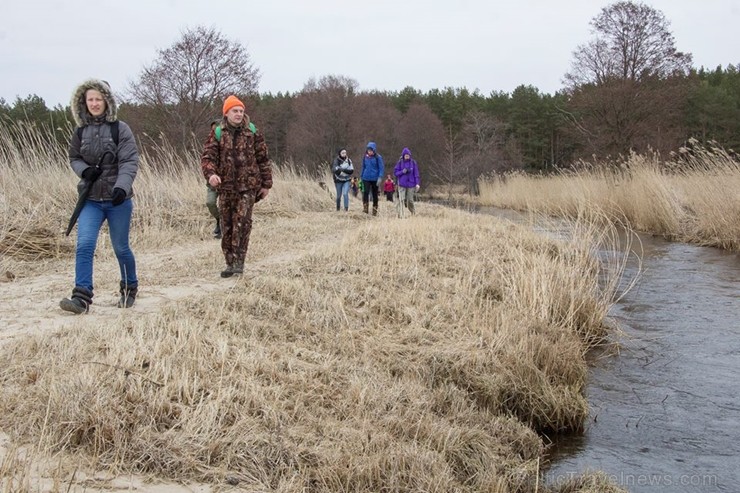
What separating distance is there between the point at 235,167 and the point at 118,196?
1.61m

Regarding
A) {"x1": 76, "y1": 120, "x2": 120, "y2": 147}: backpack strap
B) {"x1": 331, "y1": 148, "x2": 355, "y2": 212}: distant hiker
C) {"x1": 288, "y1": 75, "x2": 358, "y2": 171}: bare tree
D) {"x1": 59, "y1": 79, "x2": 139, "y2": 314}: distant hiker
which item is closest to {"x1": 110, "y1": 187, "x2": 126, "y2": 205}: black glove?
{"x1": 59, "y1": 79, "x2": 139, "y2": 314}: distant hiker

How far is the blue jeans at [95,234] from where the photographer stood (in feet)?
15.8

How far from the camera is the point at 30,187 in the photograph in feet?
30.9

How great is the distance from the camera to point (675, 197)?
1398 centimetres

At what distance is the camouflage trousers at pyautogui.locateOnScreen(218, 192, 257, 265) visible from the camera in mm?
6250

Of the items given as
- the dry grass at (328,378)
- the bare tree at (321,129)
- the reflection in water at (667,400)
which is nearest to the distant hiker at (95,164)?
the dry grass at (328,378)

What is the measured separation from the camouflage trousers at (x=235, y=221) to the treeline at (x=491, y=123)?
17.9 m

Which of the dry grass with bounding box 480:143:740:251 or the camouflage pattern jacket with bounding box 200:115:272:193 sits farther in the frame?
the dry grass with bounding box 480:143:740:251

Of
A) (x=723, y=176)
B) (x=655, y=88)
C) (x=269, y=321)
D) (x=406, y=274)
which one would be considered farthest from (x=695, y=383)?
(x=655, y=88)

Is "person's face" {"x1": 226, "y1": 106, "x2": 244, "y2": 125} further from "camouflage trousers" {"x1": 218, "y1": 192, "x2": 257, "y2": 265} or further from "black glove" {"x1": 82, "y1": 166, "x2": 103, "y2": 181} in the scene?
"black glove" {"x1": 82, "y1": 166, "x2": 103, "y2": 181}

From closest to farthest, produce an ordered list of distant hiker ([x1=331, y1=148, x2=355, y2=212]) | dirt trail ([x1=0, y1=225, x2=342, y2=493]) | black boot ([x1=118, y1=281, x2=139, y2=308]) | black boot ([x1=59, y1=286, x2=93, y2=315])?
dirt trail ([x1=0, y1=225, x2=342, y2=493])
black boot ([x1=59, y1=286, x2=93, y2=315])
black boot ([x1=118, y1=281, x2=139, y2=308])
distant hiker ([x1=331, y1=148, x2=355, y2=212])

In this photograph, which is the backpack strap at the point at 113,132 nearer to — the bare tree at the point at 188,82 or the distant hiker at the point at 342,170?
the distant hiker at the point at 342,170

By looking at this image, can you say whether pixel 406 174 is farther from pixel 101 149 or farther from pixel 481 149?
pixel 481 149

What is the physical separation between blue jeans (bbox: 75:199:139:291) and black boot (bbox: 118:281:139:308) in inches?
1.6
